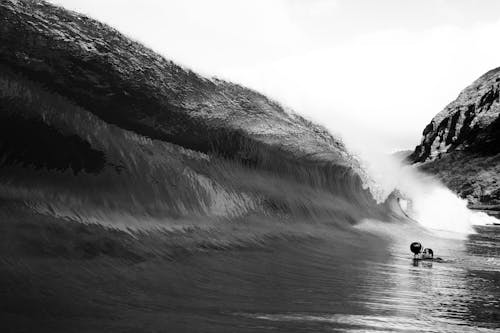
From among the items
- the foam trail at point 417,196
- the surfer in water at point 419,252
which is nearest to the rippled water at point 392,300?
the surfer in water at point 419,252

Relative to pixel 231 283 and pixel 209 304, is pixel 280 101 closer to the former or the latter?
pixel 231 283

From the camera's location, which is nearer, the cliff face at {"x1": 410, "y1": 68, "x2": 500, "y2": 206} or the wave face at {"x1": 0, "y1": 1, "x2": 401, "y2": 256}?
the wave face at {"x1": 0, "y1": 1, "x2": 401, "y2": 256}

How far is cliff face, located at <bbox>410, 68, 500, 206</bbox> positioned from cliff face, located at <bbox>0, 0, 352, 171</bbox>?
62.0m

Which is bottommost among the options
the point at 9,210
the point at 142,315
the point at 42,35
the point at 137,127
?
the point at 142,315

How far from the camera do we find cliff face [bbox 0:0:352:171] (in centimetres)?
609

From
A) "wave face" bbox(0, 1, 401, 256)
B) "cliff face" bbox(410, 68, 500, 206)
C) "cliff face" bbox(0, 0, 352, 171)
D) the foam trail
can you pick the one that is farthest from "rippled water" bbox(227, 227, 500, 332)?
"cliff face" bbox(410, 68, 500, 206)

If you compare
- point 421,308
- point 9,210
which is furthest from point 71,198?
point 421,308

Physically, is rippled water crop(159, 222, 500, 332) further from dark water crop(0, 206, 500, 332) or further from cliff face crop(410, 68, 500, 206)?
cliff face crop(410, 68, 500, 206)

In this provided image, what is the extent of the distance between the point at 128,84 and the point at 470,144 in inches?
3475

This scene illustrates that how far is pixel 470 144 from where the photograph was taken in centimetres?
8744

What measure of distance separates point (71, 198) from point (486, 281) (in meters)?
4.64

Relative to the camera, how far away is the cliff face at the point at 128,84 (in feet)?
20.0

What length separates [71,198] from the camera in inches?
197

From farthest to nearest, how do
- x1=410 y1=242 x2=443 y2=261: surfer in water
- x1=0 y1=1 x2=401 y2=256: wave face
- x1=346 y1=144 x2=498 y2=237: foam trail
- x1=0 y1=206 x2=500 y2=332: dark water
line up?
x1=346 y1=144 x2=498 y2=237: foam trail → x1=410 y1=242 x2=443 y2=261: surfer in water → x1=0 y1=1 x2=401 y2=256: wave face → x1=0 y1=206 x2=500 y2=332: dark water
